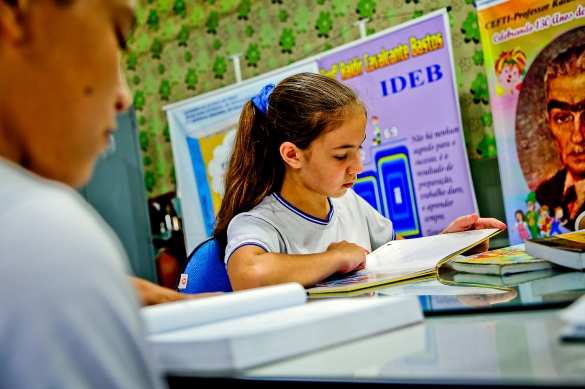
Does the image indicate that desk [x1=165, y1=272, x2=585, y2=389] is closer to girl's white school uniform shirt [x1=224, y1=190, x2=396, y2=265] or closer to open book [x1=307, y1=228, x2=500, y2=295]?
open book [x1=307, y1=228, x2=500, y2=295]

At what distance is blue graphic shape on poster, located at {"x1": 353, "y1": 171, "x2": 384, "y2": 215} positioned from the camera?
2818 millimetres

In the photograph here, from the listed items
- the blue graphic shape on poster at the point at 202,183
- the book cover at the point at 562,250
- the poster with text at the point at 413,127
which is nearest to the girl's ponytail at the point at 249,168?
the book cover at the point at 562,250

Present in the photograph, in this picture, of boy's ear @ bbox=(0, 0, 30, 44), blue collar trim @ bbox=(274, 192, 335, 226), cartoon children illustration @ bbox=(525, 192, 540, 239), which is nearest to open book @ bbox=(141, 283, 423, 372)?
boy's ear @ bbox=(0, 0, 30, 44)

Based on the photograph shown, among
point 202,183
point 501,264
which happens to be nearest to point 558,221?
point 501,264

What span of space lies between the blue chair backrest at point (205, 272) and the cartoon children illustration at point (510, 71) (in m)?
1.57

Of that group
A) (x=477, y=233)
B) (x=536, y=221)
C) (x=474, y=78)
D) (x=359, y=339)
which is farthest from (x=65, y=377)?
(x=474, y=78)

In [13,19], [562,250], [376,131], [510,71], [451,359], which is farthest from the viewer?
[376,131]

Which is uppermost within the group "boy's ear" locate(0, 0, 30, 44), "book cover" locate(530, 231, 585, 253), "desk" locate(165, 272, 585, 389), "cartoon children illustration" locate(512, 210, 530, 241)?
"boy's ear" locate(0, 0, 30, 44)

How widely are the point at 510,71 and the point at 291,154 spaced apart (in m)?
1.35

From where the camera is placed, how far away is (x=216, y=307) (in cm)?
63

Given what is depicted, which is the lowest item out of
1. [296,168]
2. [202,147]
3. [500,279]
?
[500,279]

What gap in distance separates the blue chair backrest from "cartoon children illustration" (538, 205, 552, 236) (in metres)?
1.48

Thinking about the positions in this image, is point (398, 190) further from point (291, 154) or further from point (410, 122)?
point (291, 154)

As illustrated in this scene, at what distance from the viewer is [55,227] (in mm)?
271
